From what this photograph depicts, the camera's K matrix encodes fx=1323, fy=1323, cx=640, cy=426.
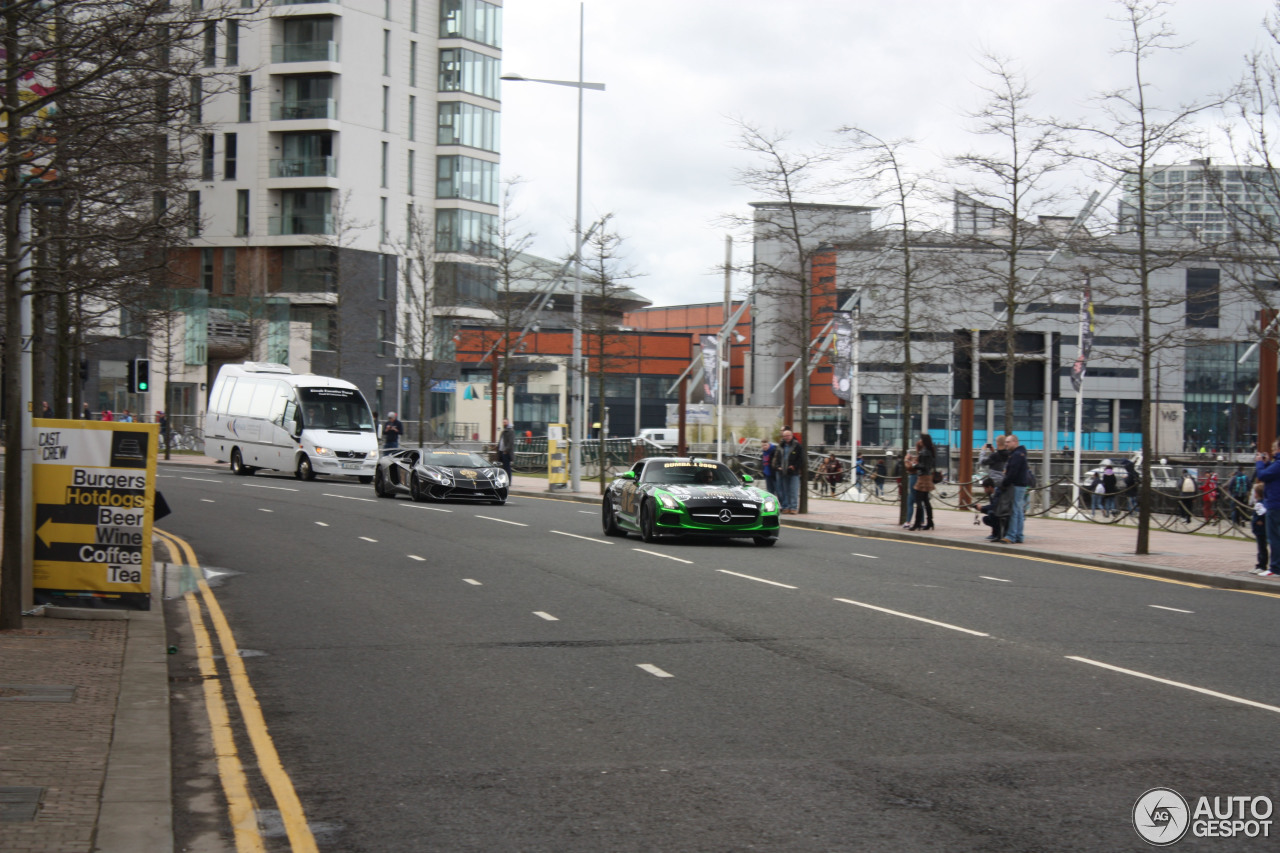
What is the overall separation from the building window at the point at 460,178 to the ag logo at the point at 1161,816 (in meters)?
72.2

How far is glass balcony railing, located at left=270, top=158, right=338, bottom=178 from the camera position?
68.7 metres

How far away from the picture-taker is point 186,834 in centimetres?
561

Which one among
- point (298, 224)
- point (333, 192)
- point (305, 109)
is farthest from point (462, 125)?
point (298, 224)

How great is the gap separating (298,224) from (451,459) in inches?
1619

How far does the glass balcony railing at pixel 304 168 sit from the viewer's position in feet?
225

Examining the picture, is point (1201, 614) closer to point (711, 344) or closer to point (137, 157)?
point (137, 157)

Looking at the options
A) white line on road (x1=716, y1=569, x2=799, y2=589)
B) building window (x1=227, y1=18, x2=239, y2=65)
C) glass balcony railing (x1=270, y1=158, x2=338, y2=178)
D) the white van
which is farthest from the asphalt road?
glass balcony railing (x1=270, y1=158, x2=338, y2=178)

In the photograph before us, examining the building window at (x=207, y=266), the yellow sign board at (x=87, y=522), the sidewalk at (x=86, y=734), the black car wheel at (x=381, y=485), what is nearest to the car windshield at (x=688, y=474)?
the sidewalk at (x=86, y=734)

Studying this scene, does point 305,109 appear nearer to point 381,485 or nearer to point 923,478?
point 381,485

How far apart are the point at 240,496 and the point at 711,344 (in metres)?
15.0

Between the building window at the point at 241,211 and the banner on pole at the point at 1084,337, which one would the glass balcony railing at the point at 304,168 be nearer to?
the building window at the point at 241,211

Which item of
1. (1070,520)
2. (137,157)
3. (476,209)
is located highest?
(476,209)

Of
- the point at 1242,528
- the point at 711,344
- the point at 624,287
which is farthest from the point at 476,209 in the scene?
the point at 1242,528

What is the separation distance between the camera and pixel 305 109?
68.9 m
